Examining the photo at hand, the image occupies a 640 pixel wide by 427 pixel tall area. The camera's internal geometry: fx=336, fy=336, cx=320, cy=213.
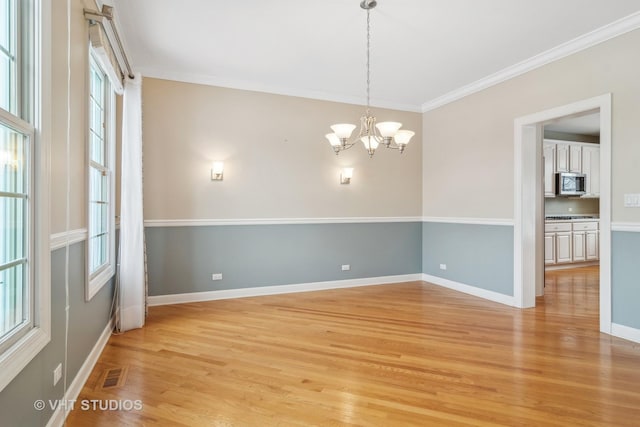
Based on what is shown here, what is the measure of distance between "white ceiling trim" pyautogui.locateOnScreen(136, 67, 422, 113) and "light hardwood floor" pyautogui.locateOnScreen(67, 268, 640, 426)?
285cm

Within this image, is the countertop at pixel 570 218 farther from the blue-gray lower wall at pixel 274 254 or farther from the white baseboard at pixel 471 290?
the blue-gray lower wall at pixel 274 254

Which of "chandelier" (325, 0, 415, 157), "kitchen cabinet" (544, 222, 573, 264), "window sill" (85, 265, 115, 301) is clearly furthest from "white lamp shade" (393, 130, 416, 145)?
"kitchen cabinet" (544, 222, 573, 264)

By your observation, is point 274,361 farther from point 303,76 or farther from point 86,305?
point 303,76

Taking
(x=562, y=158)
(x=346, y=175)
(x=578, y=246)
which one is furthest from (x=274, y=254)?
(x=578, y=246)

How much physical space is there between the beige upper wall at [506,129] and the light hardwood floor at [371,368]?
58.0 inches

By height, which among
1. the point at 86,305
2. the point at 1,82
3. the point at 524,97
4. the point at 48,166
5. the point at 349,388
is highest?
the point at 524,97

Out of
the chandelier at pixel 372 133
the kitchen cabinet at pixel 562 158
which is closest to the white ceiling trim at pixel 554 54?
the chandelier at pixel 372 133

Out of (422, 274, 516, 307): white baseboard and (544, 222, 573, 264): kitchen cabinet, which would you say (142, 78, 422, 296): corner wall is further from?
(544, 222, 573, 264): kitchen cabinet

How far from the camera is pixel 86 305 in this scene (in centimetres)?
245

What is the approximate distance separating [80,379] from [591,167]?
8.89 meters

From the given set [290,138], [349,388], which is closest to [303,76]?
[290,138]

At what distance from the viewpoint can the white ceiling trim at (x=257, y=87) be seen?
13.6ft

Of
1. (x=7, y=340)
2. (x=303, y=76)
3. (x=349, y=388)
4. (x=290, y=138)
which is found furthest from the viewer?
(x=290, y=138)

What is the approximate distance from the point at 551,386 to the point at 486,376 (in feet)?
1.31
